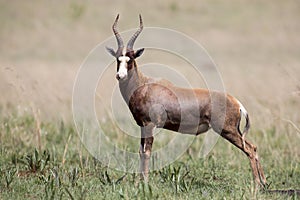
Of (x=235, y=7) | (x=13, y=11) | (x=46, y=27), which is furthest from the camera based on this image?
(x=235, y=7)

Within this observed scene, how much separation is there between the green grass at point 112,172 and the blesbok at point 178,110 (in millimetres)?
511

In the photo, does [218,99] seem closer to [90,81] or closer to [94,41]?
[90,81]

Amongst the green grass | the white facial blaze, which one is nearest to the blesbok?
the white facial blaze

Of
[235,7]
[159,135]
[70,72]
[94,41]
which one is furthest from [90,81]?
[235,7]

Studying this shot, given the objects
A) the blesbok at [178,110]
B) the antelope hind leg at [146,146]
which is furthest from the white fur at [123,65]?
the antelope hind leg at [146,146]

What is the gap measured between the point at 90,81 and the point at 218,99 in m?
9.34

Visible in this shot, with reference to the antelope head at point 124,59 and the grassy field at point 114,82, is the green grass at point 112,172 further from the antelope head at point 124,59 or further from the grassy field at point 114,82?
the antelope head at point 124,59

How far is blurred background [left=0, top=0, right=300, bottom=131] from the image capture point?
21.9 metres

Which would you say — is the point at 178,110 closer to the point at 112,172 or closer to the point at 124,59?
the point at 124,59

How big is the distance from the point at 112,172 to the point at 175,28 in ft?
78.3

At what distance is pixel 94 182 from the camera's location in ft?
28.6

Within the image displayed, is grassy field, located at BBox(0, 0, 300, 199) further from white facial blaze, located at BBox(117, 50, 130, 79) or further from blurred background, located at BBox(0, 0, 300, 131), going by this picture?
white facial blaze, located at BBox(117, 50, 130, 79)

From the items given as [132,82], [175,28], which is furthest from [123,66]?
[175,28]

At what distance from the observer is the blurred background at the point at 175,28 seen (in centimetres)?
2186
